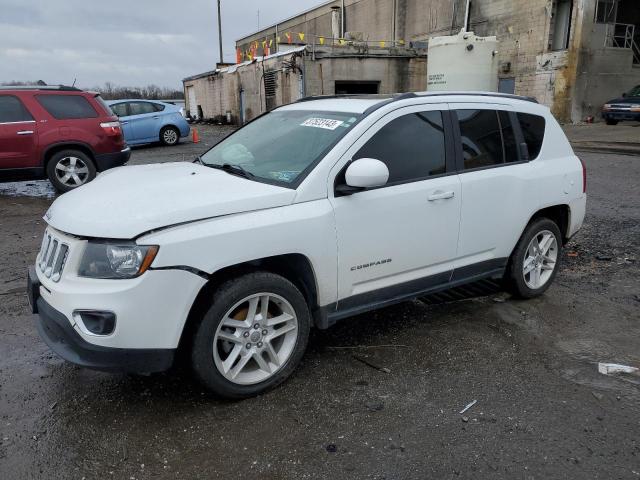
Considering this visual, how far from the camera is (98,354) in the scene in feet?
8.71

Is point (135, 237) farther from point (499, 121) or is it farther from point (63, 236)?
point (499, 121)

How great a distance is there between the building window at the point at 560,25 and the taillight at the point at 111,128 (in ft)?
64.3

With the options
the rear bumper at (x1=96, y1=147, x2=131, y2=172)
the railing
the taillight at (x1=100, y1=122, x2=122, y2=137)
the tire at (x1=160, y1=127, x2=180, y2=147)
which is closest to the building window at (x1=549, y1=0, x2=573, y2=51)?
the railing

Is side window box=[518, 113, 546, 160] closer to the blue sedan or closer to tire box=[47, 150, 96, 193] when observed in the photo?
tire box=[47, 150, 96, 193]

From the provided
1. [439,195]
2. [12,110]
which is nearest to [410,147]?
[439,195]

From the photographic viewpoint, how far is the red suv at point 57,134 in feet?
28.7

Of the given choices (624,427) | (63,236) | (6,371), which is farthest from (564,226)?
(6,371)

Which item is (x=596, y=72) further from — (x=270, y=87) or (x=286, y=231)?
(x=286, y=231)

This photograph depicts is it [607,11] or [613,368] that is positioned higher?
[607,11]

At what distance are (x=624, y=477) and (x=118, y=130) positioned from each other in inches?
366

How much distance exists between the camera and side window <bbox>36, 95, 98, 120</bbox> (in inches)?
354

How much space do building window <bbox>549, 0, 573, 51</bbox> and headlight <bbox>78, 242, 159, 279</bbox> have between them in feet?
77.6

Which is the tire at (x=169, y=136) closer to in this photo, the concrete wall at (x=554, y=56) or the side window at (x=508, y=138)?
the concrete wall at (x=554, y=56)

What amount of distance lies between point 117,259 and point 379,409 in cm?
168
